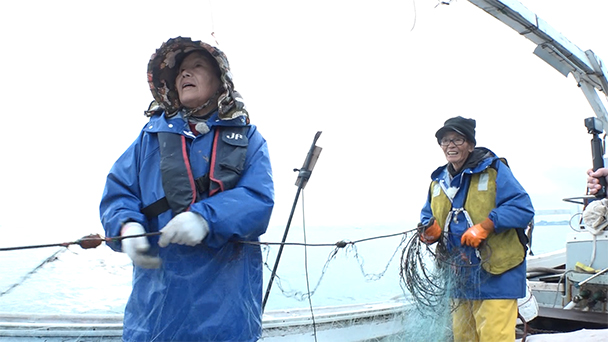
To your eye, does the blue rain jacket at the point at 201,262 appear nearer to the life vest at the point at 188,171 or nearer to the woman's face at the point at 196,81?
the life vest at the point at 188,171

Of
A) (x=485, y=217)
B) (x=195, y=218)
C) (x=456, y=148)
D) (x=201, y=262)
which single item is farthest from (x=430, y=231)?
(x=195, y=218)

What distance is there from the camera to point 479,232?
2797mm

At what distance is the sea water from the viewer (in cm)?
287

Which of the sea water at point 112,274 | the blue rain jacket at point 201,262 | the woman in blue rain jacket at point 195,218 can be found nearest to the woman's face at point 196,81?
the woman in blue rain jacket at point 195,218

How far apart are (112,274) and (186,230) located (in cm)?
385

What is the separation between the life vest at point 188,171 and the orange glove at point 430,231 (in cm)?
188

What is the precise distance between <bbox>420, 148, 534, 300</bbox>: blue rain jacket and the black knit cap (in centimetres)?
21

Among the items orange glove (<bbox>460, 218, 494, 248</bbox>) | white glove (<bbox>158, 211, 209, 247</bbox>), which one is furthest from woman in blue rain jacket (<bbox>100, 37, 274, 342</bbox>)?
orange glove (<bbox>460, 218, 494, 248</bbox>)

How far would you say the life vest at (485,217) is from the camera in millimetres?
2883

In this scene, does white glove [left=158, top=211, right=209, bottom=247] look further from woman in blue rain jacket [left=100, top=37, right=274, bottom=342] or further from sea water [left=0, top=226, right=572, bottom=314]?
sea water [left=0, top=226, right=572, bottom=314]

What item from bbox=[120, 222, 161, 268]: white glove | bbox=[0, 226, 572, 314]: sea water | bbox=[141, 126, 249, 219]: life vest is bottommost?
bbox=[0, 226, 572, 314]: sea water

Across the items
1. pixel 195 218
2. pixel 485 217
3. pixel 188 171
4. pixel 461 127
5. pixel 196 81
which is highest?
pixel 196 81

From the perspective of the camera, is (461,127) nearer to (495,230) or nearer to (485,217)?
(485,217)

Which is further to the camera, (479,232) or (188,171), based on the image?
(479,232)
